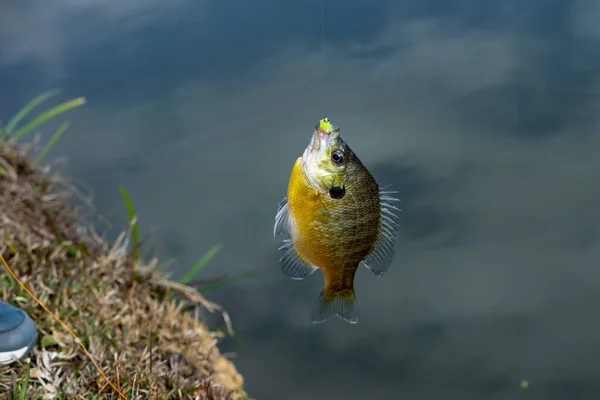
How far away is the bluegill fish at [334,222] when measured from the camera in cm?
243

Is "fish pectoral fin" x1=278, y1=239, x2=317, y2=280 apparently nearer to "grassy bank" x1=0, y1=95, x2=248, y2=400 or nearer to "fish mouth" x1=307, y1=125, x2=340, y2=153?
"fish mouth" x1=307, y1=125, x2=340, y2=153

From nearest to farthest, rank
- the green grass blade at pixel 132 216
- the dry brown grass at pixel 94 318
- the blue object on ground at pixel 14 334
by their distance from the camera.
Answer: the blue object on ground at pixel 14 334 < the dry brown grass at pixel 94 318 < the green grass blade at pixel 132 216

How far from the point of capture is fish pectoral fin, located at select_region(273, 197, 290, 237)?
242 cm

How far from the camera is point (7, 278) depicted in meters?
4.34

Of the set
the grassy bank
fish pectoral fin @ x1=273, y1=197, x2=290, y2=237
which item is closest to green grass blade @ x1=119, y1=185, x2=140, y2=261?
the grassy bank

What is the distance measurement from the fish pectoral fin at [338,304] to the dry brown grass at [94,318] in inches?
60.0

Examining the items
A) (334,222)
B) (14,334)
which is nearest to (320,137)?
(334,222)

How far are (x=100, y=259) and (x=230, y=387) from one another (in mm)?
1267

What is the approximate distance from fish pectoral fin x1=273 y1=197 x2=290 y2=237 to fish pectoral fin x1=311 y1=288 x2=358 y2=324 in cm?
26

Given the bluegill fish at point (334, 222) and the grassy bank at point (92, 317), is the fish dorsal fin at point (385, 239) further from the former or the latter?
the grassy bank at point (92, 317)

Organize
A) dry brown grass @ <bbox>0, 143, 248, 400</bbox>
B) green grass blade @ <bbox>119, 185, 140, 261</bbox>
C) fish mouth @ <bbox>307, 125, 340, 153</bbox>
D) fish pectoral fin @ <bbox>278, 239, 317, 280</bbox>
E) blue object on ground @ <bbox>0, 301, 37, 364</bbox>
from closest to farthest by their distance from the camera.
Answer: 1. fish pectoral fin @ <bbox>278, 239, 317, 280</bbox>
2. fish mouth @ <bbox>307, 125, 340, 153</bbox>
3. blue object on ground @ <bbox>0, 301, 37, 364</bbox>
4. dry brown grass @ <bbox>0, 143, 248, 400</bbox>
5. green grass blade @ <bbox>119, 185, 140, 261</bbox>

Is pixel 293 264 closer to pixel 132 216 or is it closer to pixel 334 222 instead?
pixel 334 222

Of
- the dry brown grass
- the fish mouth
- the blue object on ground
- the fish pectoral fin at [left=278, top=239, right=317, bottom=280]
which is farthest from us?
the dry brown grass

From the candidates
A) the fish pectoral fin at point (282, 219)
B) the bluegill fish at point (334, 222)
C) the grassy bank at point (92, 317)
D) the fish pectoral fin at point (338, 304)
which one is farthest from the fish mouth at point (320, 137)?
the grassy bank at point (92, 317)
